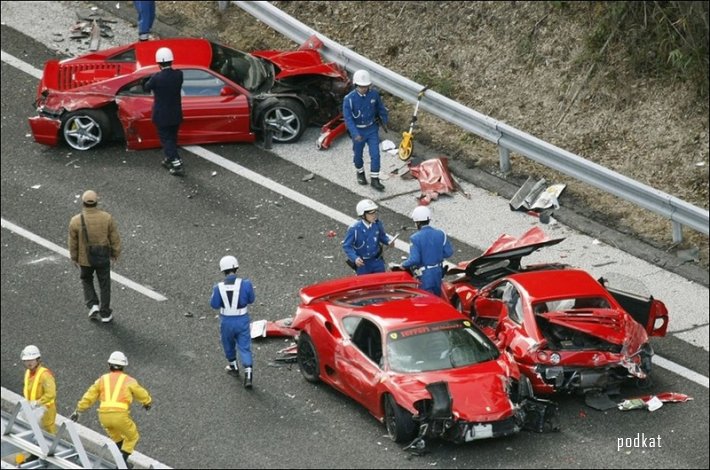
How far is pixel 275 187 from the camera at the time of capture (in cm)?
2133

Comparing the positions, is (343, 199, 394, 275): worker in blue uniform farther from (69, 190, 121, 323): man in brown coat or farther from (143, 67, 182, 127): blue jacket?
(143, 67, 182, 127): blue jacket

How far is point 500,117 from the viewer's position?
74.4 ft

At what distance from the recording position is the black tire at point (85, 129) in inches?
859

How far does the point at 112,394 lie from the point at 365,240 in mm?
4259

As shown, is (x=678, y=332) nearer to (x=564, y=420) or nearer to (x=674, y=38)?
(x=564, y=420)

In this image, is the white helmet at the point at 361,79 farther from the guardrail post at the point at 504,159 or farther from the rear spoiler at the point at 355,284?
the rear spoiler at the point at 355,284

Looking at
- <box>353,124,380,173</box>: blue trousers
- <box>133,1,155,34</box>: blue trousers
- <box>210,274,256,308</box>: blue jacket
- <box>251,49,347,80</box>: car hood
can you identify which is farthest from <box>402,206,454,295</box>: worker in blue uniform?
<box>133,1,155,34</box>: blue trousers

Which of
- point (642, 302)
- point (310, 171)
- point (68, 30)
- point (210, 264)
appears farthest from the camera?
point (68, 30)

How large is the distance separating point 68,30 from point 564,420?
12.5 metres

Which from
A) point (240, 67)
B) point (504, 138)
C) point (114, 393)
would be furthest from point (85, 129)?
point (114, 393)

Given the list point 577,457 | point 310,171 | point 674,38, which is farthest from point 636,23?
point 577,457

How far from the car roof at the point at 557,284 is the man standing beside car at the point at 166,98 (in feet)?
19.9

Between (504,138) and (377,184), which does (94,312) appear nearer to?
(377,184)

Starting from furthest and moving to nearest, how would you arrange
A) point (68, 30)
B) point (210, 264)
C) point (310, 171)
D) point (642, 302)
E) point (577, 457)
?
point (68, 30), point (310, 171), point (210, 264), point (642, 302), point (577, 457)
